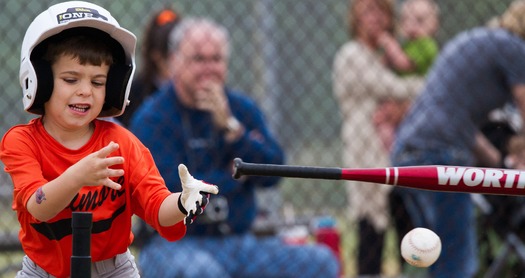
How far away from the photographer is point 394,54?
→ 612cm

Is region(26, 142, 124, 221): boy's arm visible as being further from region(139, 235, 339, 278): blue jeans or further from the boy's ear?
region(139, 235, 339, 278): blue jeans

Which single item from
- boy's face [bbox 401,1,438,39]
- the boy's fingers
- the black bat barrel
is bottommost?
the black bat barrel

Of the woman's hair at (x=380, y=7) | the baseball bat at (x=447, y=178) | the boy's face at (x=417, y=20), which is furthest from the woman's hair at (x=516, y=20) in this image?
the baseball bat at (x=447, y=178)

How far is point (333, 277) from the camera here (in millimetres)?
5008

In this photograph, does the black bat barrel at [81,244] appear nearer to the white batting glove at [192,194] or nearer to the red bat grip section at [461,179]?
the white batting glove at [192,194]

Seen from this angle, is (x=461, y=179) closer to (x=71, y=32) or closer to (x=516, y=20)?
(x=71, y=32)

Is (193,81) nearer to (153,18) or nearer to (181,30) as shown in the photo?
(181,30)

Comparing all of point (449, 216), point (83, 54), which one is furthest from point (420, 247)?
point (449, 216)

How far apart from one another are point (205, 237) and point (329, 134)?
11.2 ft

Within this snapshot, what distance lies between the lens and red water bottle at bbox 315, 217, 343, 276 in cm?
582

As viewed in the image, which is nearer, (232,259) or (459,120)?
(232,259)

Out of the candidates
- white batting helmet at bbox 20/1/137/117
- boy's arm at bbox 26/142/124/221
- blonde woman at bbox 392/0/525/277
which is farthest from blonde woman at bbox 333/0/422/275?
boy's arm at bbox 26/142/124/221

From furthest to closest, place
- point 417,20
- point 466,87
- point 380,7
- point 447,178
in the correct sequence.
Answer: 1. point 417,20
2. point 380,7
3. point 466,87
4. point 447,178

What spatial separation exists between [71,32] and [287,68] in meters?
4.31
